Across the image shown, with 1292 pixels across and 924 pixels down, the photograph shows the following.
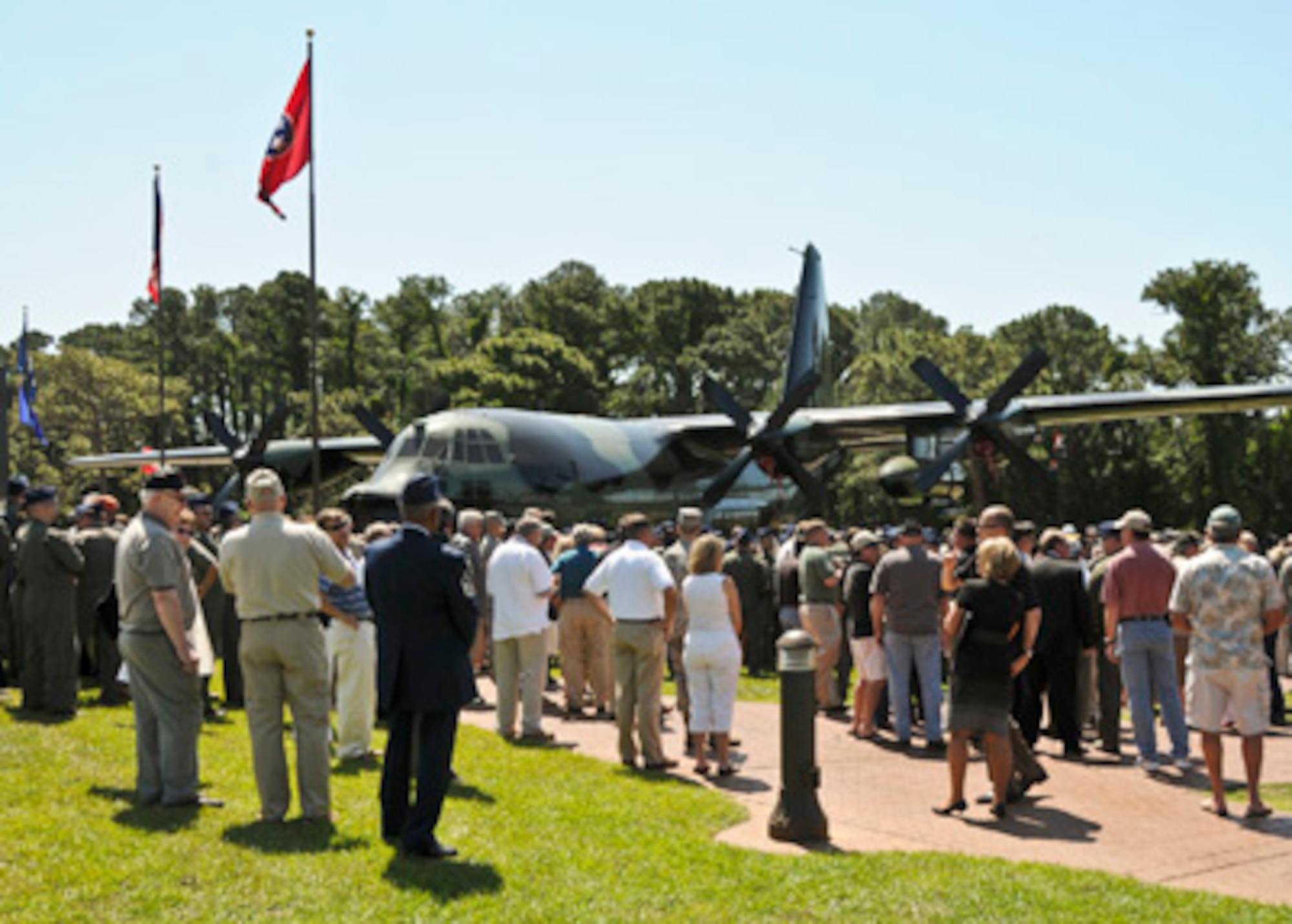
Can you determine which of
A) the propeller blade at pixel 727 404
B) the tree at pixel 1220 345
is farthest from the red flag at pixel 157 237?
the tree at pixel 1220 345

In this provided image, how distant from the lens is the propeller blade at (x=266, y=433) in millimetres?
26531

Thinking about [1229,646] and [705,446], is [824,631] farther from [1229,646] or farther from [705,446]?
[705,446]

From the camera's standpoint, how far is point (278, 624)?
6.73 m

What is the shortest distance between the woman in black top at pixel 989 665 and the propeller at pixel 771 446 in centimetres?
1711

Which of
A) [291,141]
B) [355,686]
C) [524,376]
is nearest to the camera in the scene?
[355,686]

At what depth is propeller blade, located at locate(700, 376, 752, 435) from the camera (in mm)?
25109

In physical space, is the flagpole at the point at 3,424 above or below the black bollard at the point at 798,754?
above

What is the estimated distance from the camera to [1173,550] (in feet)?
43.4

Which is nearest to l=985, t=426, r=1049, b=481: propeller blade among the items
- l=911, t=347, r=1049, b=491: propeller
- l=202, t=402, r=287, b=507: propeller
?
l=911, t=347, r=1049, b=491: propeller

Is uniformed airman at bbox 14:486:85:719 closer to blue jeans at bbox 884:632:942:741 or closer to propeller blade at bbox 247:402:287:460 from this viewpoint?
blue jeans at bbox 884:632:942:741

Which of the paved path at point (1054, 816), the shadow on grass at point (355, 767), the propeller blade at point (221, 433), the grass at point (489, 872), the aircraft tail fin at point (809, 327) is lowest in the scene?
the paved path at point (1054, 816)

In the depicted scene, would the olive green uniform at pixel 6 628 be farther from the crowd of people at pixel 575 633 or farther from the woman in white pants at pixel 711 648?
the woman in white pants at pixel 711 648

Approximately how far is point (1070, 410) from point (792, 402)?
6.28 metres

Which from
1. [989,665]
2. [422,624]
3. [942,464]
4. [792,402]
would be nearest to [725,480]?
[792,402]
